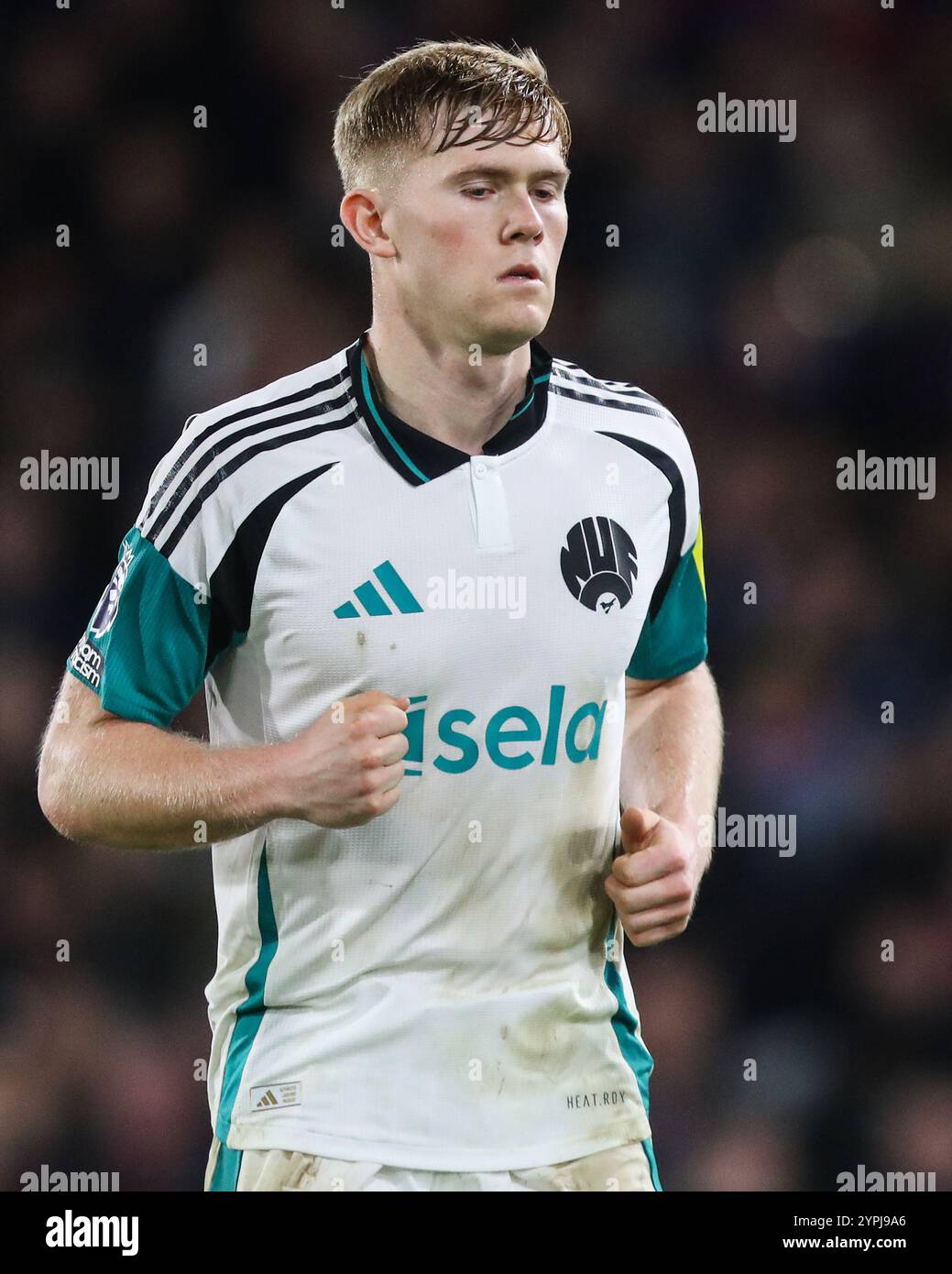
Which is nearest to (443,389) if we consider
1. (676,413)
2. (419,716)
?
(419,716)

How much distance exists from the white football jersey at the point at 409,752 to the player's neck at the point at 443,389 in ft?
0.13

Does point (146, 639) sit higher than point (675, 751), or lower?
higher

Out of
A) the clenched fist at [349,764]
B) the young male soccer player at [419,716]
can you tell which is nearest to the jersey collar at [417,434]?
the young male soccer player at [419,716]

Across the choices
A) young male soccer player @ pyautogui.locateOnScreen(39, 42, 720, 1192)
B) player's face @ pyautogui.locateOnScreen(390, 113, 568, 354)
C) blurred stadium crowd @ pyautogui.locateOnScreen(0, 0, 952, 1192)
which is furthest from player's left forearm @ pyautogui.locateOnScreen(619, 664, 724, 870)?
blurred stadium crowd @ pyautogui.locateOnScreen(0, 0, 952, 1192)

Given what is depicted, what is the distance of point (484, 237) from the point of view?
2.02m

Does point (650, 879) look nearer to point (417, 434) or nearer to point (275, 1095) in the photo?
point (275, 1095)

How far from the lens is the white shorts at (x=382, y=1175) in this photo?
193 cm

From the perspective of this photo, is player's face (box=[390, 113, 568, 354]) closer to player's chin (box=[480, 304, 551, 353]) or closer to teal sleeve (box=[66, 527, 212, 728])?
player's chin (box=[480, 304, 551, 353])

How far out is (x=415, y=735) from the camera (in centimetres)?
198

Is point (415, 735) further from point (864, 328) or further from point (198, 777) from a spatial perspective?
point (864, 328)

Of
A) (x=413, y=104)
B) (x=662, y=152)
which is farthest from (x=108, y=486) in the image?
(x=413, y=104)

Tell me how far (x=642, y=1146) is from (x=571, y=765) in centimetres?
53

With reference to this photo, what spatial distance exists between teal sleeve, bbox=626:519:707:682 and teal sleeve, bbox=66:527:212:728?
2.21ft

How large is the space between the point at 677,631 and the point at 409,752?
0.54 metres
